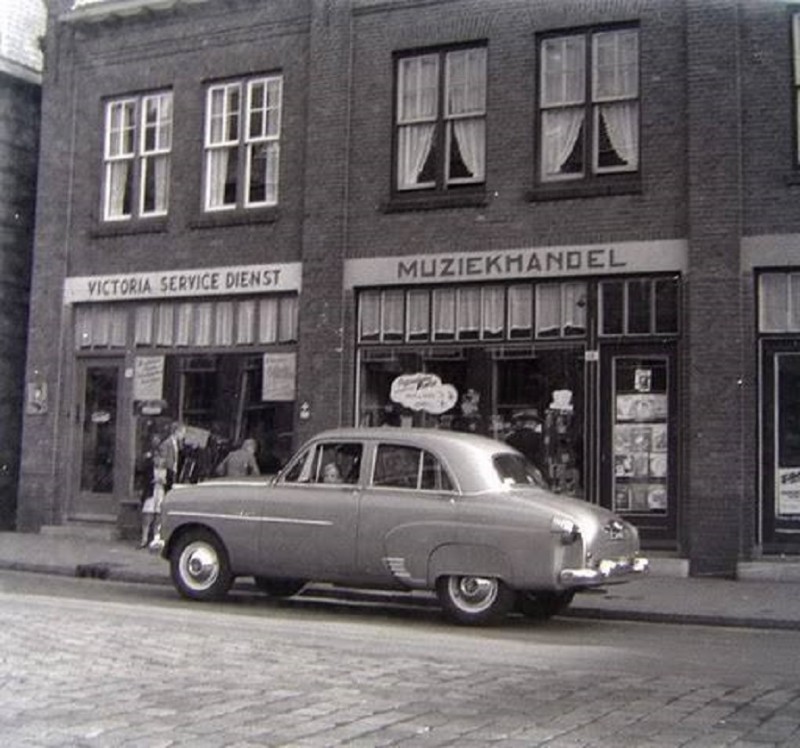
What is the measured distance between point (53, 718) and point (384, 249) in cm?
1163

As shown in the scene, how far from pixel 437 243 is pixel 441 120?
1810mm

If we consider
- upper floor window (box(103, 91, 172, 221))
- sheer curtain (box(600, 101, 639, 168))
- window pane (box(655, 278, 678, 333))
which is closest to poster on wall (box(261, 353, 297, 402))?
upper floor window (box(103, 91, 172, 221))

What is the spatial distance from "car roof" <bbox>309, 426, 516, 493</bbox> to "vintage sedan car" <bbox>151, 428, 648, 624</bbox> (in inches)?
0.5

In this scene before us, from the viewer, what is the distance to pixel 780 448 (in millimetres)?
14469

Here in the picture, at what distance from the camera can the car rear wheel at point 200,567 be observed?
38.9 ft

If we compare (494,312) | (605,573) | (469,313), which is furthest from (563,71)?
(605,573)

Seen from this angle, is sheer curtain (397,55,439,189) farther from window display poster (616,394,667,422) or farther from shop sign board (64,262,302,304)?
window display poster (616,394,667,422)

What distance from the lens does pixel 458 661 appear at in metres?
8.06

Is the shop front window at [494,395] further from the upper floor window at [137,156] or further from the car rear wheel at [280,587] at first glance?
the upper floor window at [137,156]

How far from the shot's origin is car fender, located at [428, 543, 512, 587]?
10.3m

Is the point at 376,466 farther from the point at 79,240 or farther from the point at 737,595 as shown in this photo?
the point at 79,240

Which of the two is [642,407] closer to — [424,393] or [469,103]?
[424,393]

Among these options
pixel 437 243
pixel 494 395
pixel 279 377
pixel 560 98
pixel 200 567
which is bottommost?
pixel 200 567

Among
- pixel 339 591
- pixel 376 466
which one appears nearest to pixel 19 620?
pixel 376 466
